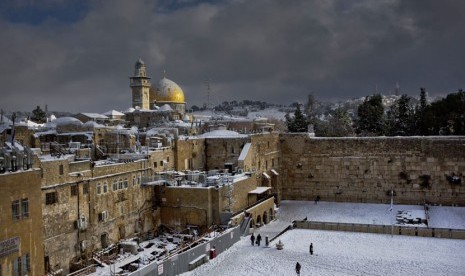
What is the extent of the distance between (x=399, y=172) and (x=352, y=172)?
3.99 m

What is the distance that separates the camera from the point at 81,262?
26656mm

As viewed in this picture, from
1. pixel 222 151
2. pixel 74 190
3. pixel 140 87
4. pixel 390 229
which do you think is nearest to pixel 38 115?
pixel 140 87

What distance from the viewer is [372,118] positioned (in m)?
58.4

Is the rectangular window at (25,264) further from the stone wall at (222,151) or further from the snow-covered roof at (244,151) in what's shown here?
the stone wall at (222,151)

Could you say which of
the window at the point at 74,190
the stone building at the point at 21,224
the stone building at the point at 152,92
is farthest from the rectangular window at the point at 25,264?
the stone building at the point at 152,92

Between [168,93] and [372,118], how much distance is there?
988 inches

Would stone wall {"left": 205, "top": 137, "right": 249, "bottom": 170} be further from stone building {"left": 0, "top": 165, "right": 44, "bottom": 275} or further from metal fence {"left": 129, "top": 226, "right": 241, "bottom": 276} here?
stone building {"left": 0, "top": 165, "right": 44, "bottom": 275}

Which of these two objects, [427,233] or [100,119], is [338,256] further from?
[100,119]

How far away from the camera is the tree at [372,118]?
191ft

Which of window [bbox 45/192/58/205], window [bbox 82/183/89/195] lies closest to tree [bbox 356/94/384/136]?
window [bbox 82/183/89/195]

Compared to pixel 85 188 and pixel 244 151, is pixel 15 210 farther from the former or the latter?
pixel 244 151

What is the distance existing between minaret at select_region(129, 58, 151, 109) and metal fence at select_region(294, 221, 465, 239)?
33.2 m

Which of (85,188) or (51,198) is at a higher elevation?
(85,188)

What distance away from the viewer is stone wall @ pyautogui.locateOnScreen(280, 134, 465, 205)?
41094 millimetres
